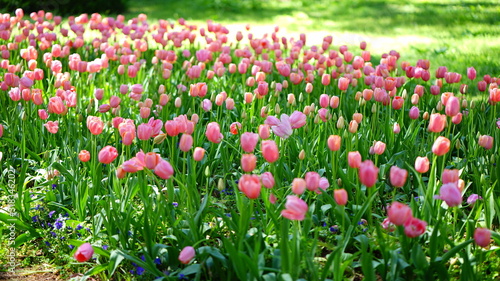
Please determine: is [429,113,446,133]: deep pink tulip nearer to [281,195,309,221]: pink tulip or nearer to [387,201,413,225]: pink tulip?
[387,201,413,225]: pink tulip

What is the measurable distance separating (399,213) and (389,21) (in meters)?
7.72

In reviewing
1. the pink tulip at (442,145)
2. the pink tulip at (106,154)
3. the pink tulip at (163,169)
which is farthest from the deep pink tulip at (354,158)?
the pink tulip at (106,154)

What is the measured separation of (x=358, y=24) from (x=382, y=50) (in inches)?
83.6

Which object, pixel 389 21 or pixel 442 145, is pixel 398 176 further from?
pixel 389 21

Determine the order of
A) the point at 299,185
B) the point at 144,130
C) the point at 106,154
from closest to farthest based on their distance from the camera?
the point at 299,185, the point at 106,154, the point at 144,130

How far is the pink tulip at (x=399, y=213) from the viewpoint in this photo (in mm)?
1868

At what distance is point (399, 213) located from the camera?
187 cm

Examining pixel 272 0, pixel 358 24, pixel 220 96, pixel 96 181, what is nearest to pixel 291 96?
pixel 220 96

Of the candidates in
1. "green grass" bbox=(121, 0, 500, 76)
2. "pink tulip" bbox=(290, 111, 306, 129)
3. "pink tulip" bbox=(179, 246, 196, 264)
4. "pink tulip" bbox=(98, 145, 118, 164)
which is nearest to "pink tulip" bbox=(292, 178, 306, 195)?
"pink tulip" bbox=(179, 246, 196, 264)

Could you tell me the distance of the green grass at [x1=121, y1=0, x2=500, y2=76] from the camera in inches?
263

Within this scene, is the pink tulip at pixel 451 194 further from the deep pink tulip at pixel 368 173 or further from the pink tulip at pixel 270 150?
the pink tulip at pixel 270 150

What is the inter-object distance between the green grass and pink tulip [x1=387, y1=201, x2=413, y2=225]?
4.12m

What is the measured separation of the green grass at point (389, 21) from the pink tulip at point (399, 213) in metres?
4.12

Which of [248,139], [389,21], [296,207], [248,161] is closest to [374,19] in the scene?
[389,21]
